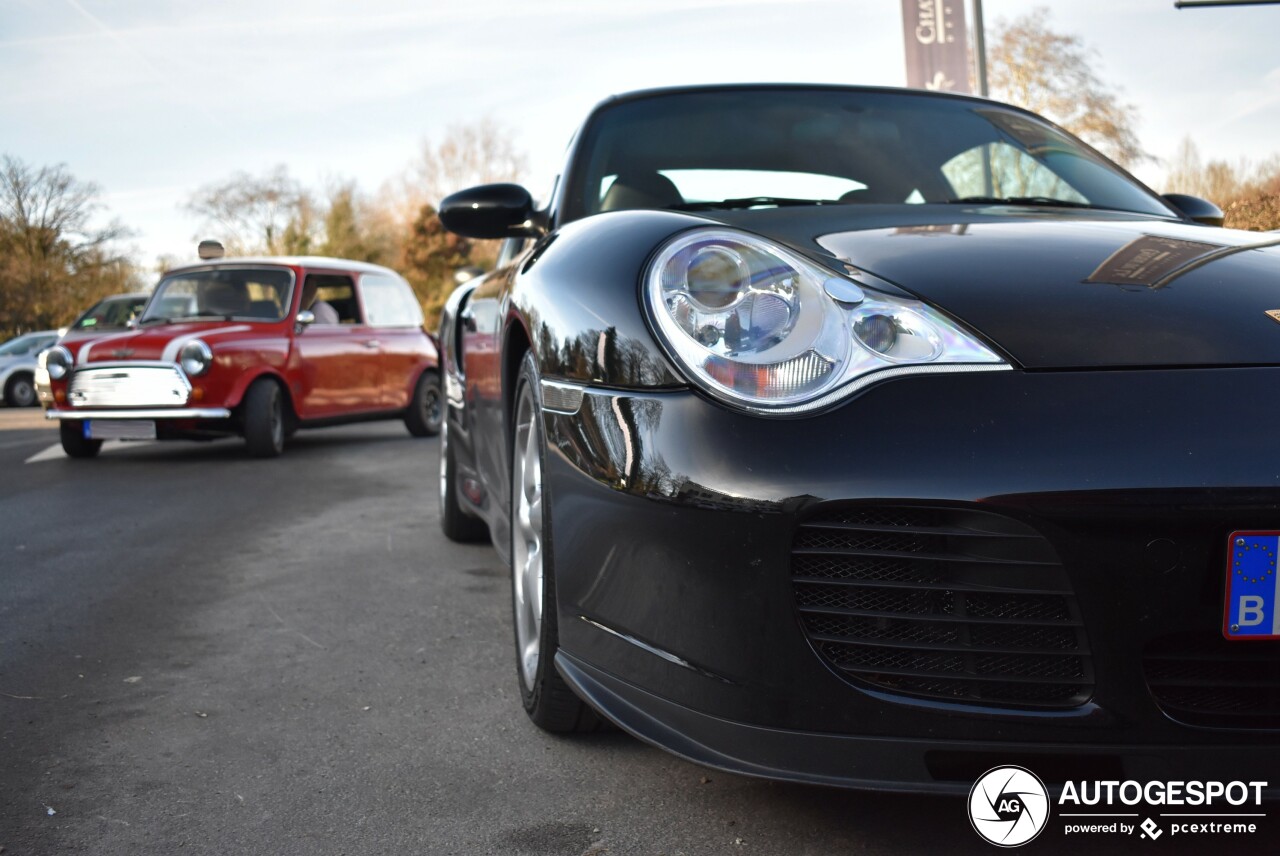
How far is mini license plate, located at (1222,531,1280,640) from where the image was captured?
1546 mm

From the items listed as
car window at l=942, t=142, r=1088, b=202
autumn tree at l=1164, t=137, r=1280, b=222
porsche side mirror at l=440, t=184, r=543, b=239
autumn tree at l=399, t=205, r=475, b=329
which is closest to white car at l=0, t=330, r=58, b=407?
porsche side mirror at l=440, t=184, r=543, b=239

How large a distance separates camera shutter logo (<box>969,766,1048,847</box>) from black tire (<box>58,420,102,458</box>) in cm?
811

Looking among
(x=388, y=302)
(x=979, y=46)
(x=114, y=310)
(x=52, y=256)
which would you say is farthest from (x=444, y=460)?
(x=52, y=256)

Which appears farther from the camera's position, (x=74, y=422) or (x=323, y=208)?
(x=323, y=208)

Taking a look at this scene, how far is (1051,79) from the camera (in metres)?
20.7

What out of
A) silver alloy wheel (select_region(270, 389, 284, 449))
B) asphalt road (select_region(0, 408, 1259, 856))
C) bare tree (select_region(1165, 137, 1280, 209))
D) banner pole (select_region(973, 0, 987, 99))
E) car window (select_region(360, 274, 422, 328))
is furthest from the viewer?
banner pole (select_region(973, 0, 987, 99))

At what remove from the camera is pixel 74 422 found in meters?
8.69

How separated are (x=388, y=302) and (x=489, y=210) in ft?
26.5

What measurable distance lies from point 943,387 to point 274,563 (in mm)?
3256

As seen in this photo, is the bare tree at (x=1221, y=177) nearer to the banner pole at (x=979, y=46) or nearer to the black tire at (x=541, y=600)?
the black tire at (x=541, y=600)

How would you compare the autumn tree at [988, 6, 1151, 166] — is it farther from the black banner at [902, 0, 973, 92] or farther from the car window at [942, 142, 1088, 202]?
the car window at [942, 142, 1088, 202]

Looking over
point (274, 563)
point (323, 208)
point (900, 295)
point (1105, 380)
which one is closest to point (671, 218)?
point (900, 295)

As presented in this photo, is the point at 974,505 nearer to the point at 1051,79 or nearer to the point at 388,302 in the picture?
the point at 388,302

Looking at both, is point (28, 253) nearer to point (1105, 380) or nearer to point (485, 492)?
point (485, 492)
